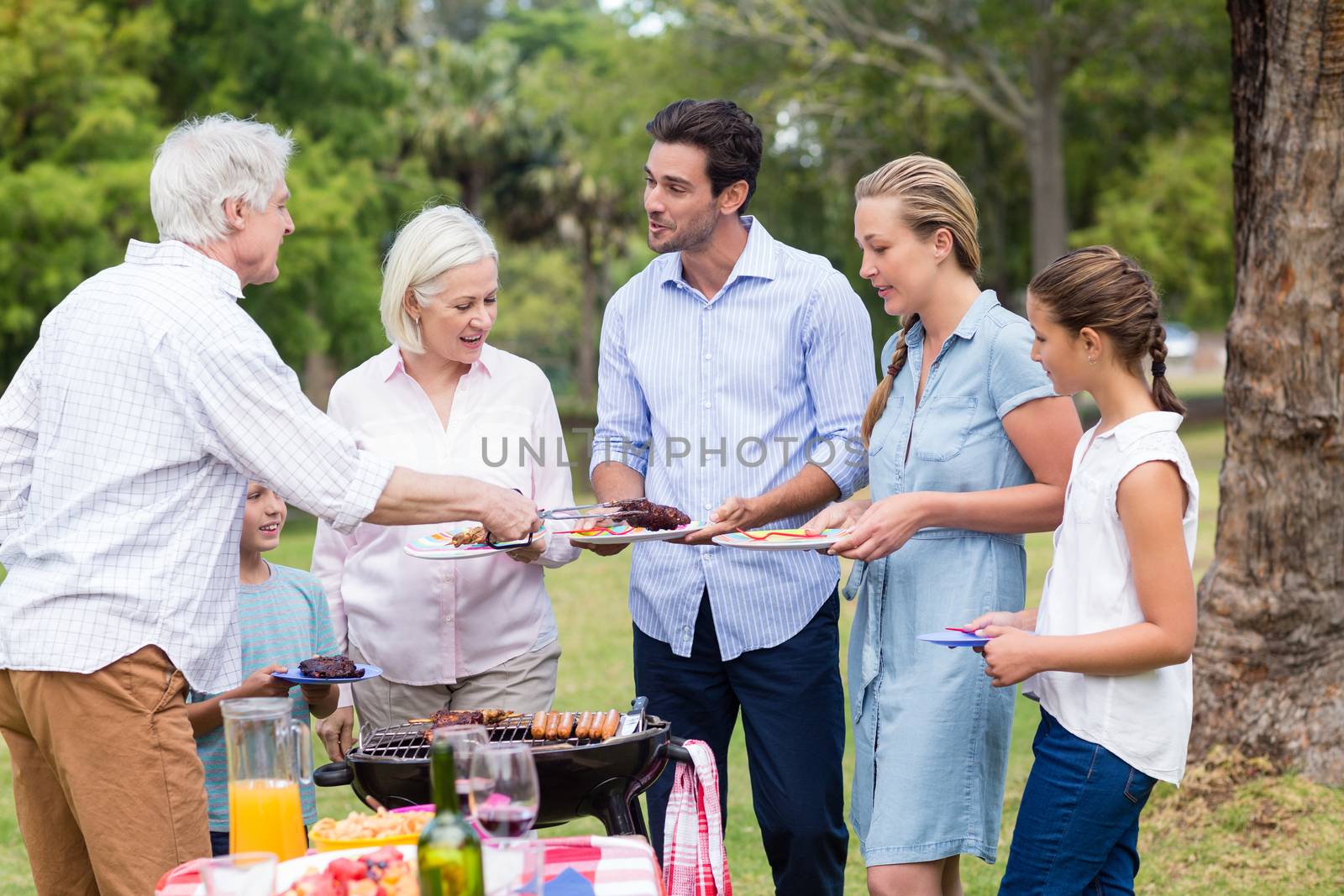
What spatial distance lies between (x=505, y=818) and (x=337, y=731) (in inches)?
77.0

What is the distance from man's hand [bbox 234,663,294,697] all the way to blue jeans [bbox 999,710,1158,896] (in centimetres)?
179

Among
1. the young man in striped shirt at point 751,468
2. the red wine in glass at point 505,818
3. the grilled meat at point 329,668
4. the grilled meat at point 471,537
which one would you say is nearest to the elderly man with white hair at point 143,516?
the grilled meat at point 329,668

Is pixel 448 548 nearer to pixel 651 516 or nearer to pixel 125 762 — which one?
pixel 651 516

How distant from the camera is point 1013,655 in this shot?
2.96m

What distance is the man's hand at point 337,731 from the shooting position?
4055 mm

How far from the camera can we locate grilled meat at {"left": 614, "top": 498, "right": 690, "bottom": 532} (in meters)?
3.73

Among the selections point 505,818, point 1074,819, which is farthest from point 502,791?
point 1074,819

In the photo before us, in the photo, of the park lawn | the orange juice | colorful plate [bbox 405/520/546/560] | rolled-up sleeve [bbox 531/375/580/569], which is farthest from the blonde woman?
the park lawn

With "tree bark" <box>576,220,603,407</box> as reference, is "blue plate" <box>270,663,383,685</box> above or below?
below

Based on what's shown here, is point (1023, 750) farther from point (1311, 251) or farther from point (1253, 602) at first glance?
point (1311, 251)

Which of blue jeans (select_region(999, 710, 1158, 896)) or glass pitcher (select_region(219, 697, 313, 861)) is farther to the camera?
blue jeans (select_region(999, 710, 1158, 896))

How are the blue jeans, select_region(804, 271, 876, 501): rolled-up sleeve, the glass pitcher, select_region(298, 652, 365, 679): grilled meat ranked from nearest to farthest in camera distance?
the glass pitcher, the blue jeans, select_region(298, 652, 365, 679): grilled meat, select_region(804, 271, 876, 501): rolled-up sleeve

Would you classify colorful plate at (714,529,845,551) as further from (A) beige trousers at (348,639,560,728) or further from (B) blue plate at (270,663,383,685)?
(B) blue plate at (270,663,383,685)

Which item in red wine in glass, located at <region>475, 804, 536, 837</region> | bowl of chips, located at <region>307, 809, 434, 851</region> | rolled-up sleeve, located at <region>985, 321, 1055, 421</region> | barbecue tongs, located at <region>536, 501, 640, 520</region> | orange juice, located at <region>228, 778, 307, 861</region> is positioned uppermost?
rolled-up sleeve, located at <region>985, 321, 1055, 421</region>
